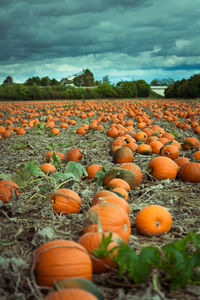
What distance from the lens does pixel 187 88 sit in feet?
105

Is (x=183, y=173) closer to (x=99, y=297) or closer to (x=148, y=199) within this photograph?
(x=148, y=199)

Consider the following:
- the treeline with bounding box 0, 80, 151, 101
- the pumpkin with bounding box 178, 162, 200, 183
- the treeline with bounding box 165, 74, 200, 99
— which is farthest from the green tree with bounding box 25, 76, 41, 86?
the pumpkin with bounding box 178, 162, 200, 183

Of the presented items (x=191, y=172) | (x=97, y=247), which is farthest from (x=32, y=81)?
(x=97, y=247)

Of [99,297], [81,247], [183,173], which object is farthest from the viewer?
[183,173]

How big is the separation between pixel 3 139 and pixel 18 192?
5.98 metres

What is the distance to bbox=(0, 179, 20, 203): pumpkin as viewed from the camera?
368cm

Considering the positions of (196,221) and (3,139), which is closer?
(196,221)

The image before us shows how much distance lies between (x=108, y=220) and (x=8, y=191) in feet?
5.83

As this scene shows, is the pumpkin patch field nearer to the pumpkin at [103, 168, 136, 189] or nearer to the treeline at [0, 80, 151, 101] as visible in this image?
the pumpkin at [103, 168, 136, 189]

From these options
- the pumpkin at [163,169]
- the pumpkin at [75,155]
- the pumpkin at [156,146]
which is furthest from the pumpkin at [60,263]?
the pumpkin at [156,146]

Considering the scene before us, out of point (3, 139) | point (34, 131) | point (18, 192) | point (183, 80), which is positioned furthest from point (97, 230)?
point (183, 80)

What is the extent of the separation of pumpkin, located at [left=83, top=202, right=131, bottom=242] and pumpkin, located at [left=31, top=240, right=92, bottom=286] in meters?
0.46

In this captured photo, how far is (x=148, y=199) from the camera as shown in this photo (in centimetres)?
381

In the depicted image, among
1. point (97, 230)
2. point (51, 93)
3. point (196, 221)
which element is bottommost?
point (196, 221)
